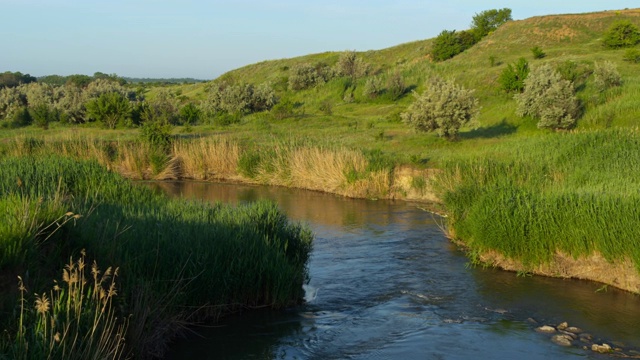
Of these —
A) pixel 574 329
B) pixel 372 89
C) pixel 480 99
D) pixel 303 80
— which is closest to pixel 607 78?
pixel 480 99

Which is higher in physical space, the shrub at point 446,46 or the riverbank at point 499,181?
the shrub at point 446,46

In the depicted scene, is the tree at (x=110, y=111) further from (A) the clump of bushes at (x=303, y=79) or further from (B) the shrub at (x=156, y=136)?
(A) the clump of bushes at (x=303, y=79)

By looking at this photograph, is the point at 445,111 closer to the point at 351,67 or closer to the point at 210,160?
the point at 210,160

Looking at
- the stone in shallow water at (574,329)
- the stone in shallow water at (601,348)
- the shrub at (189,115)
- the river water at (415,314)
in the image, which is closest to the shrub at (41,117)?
the shrub at (189,115)

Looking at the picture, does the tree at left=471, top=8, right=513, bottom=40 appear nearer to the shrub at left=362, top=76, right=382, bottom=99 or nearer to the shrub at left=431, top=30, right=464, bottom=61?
the shrub at left=431, top=30, right=464, bottom=61

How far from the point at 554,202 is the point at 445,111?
43.4 ft

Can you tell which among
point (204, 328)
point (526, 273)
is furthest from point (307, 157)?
point (204, 328)

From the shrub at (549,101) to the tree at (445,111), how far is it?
3.38m

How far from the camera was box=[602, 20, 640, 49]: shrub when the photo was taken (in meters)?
44.8

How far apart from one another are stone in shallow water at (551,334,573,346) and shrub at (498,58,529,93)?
2786cm

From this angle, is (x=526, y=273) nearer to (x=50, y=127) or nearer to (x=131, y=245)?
(x=131, y=245)

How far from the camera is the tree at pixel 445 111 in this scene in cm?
2602

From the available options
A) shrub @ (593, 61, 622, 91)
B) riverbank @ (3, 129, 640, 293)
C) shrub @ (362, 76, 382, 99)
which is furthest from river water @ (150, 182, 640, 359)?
shrub @ (362, 76, 382, 99)

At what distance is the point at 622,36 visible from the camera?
44.9 meters
